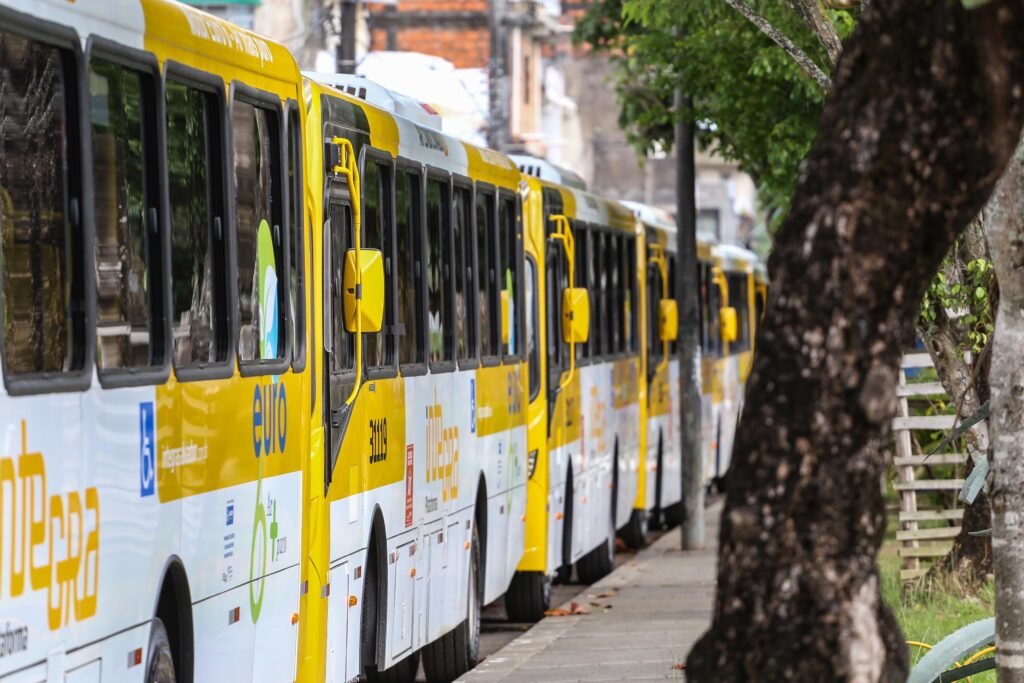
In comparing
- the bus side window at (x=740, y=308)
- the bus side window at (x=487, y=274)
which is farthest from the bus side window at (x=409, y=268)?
the bus side window at (x=740, y=308)

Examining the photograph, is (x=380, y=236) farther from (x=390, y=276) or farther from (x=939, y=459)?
(x=939, y=459)

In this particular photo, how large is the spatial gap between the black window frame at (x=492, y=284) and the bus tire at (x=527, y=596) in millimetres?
2284

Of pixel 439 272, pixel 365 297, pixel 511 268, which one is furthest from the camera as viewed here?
pixel 511 268

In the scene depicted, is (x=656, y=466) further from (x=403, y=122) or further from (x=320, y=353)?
(x=320, y=353)

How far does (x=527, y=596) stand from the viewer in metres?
16.2

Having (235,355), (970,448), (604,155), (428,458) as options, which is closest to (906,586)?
(970,448)

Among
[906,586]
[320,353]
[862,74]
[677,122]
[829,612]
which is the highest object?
[677,122]

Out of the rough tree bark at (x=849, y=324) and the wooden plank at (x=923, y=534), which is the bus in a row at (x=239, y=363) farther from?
the wooden plank at (x=923, y=534)

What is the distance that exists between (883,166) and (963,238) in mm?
7586

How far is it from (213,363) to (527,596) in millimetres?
8627

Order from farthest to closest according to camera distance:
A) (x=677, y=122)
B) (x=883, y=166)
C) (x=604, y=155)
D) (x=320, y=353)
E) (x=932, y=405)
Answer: (x=604, y=155)
(x=677, y=122)
(x=932, y=405)
(x=320, y=353)
(x=883, y=166)

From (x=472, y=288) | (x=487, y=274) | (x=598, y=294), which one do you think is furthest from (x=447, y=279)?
(x=598, y=294)

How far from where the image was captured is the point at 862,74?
5.71 meters

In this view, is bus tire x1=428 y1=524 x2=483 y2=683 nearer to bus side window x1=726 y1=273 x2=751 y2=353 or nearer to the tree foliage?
the tree foliage
